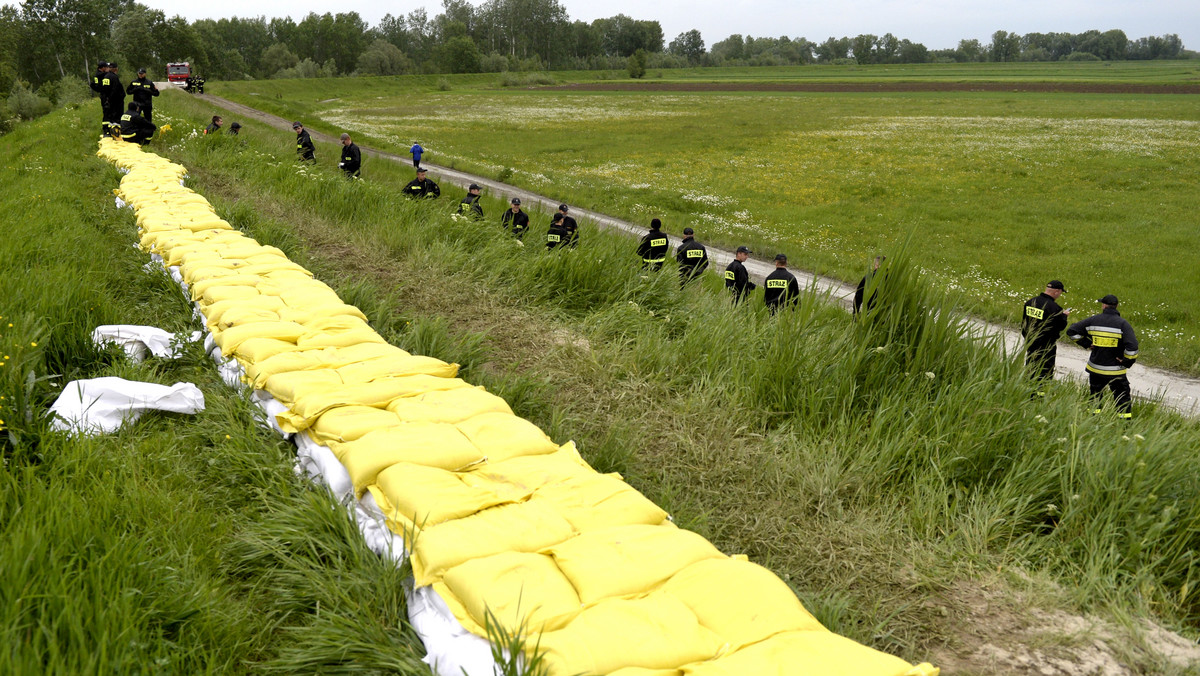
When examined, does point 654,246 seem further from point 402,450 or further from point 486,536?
point 486,536

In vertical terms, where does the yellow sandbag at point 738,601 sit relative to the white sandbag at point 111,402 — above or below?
below

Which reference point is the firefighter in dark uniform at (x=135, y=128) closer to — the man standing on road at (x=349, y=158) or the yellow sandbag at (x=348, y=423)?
the man standing on road at (x=349, y=158)

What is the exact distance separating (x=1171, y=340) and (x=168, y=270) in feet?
45.0

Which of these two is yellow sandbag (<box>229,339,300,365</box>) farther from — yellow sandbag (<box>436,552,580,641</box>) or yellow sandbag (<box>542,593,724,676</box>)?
yellow sandbag (<box>542,593,724,676</box>)

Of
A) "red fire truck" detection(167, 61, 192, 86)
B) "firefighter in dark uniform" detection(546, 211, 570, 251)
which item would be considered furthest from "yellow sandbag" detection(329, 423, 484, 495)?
"red fire truck" detection(167, 61, 192, 86)

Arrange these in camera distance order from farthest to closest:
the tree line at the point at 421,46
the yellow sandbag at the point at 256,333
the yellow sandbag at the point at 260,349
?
the tree line at the point at 421,46 < the yellow sandbag at the point at 256,333 < the yellow sandbag at the point at 260,349

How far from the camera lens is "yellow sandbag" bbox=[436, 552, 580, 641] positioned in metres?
2.56

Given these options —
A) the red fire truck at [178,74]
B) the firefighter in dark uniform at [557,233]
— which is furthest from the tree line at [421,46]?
the firefighter in dark uniform at [557,233]

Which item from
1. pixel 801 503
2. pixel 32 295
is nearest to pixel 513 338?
pixel 801 503

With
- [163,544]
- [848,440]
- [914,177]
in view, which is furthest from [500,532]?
[914,177]

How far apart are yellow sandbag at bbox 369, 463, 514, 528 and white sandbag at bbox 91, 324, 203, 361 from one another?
2854 mm

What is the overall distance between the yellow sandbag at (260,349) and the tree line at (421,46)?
63.0 metres

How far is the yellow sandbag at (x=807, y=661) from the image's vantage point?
91.8 inches

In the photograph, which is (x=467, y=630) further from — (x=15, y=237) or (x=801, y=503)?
(x=15, y=237)
